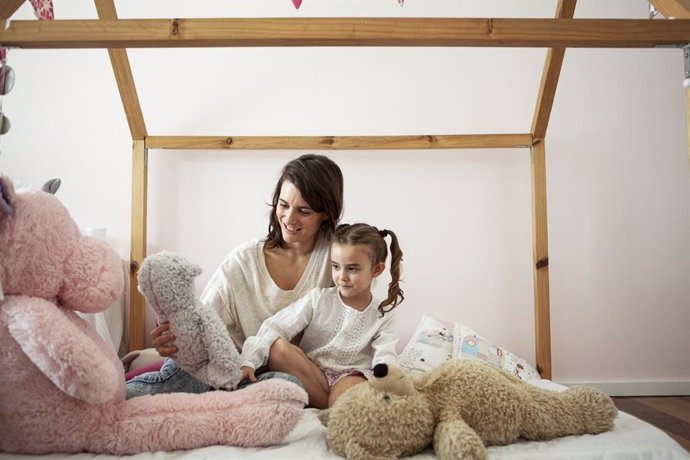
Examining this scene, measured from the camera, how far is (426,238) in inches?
76.4

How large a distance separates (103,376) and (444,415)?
50 cm

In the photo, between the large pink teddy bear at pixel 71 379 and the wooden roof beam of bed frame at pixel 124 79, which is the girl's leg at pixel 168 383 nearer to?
the large pink teddy bear at pixel 71 379

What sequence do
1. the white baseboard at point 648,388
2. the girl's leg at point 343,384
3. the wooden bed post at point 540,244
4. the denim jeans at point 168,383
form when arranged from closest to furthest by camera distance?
the denim jeans at point 168,383
the girl's leg at point 343,384
the wooden bed post at point 540,244
the white baseboard at point 648,388

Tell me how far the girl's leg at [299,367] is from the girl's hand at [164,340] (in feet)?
0.86

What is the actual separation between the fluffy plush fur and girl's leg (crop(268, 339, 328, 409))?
0.27 metres

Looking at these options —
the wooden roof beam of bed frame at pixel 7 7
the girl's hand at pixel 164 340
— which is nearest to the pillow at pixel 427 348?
the girl's hand at pixel 164 340

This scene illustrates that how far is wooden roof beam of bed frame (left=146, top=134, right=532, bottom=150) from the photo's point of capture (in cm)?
174

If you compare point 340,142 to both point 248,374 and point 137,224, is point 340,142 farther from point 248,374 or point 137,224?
point 248,374

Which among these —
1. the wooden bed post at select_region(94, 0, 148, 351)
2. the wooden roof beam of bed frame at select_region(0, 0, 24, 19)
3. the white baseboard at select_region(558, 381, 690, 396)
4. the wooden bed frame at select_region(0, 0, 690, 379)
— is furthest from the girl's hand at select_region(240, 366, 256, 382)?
the white baseboard at select_region(558, 381, 690, 396)

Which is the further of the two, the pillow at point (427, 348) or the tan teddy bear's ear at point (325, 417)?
the pillow at point (427, 348)

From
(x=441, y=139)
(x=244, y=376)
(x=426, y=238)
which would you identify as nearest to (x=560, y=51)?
(x=441, y=139)

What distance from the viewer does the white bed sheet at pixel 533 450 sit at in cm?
75

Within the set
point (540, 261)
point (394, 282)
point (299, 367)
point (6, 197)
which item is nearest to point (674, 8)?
point (394, 282)

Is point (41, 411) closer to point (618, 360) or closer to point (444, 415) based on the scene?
point (444, 415)
